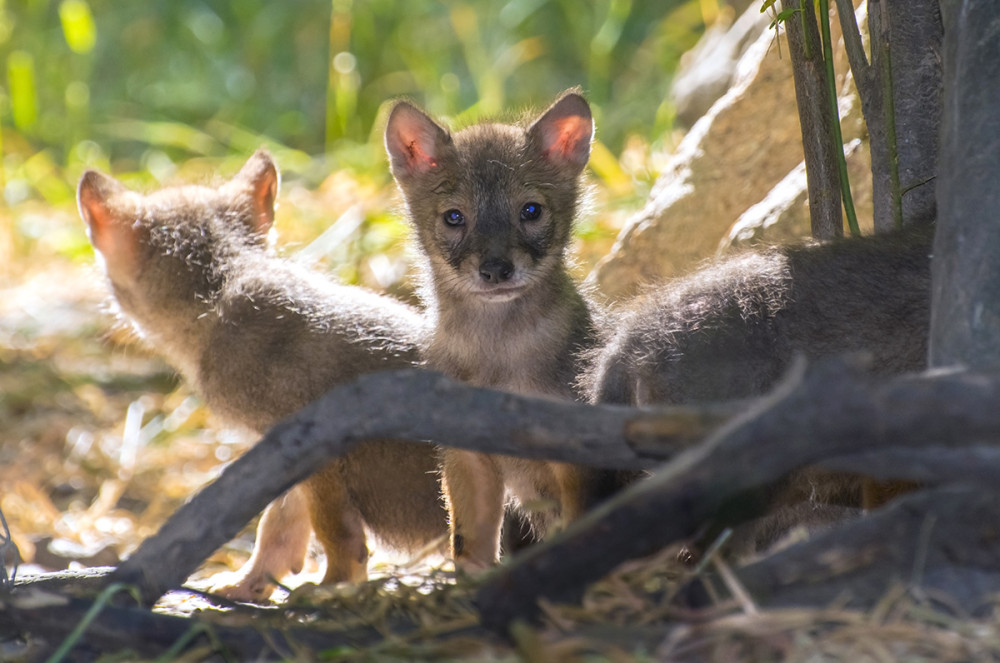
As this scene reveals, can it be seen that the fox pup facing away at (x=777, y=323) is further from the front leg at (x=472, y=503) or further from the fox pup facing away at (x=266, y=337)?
the fox pup facing away at (x=266, y=337)

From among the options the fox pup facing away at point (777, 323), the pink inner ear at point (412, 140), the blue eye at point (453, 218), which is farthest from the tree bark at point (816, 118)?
the pink inner ear at point (412, 140)

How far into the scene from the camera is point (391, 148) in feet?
14.1

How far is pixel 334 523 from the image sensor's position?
408 cm

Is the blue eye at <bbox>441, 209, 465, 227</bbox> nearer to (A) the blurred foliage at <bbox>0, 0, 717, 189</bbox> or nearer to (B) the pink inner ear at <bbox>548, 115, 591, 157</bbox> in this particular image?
(B) the pink inner ear at <bbox>548, 115, 591, 157</bbox>

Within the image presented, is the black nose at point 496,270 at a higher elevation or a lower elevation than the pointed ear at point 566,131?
lower

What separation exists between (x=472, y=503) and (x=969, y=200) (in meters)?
1.85

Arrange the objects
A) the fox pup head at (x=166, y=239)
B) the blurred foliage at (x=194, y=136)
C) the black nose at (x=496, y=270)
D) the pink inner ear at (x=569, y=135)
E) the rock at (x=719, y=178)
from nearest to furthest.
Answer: the black nose at (x=496, y=270), the pink inner ear at (x=569, y=135), the fox pup head at (x=166, y=239), the rock at (x=719, y=178), the blurred foliage at (x=194, y=136)

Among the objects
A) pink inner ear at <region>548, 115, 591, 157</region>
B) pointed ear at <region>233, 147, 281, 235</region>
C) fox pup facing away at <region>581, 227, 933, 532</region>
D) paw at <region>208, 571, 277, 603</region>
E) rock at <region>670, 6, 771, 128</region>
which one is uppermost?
rock at <region>670, 6, 771, 128</region>

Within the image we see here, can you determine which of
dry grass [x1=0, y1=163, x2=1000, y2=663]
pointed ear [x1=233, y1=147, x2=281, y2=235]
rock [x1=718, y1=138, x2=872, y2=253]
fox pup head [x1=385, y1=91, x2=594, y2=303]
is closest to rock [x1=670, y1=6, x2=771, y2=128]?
dry grass [x1=0, y1=163, x2=1000, y2=663]

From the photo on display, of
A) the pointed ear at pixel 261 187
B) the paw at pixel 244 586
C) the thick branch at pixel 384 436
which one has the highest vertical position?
the pointed ear at pixel 261 187

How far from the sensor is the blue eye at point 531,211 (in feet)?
13.2

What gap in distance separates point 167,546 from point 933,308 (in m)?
1.74

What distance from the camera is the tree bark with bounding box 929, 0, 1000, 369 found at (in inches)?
103

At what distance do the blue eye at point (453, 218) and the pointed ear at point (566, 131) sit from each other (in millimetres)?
404
